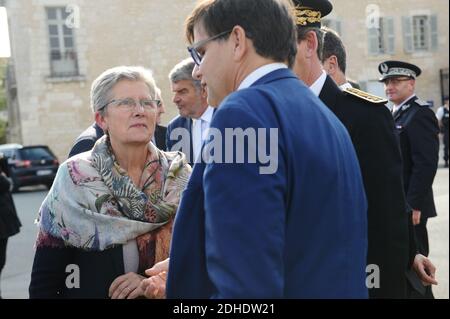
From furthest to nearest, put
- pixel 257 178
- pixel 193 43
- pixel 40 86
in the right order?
pixel 40 86, pixel 193 43, pixel 257 178

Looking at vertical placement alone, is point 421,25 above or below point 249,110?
above

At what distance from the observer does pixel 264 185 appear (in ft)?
4.99

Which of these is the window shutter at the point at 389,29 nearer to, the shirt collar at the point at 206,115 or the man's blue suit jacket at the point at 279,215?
the shirt collar at the point at 206,115

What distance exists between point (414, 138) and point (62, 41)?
38.1ft

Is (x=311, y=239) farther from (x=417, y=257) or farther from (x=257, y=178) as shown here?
(x=417, y=257)

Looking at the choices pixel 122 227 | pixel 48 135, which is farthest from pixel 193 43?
pixel 48 135

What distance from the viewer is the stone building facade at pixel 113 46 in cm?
463

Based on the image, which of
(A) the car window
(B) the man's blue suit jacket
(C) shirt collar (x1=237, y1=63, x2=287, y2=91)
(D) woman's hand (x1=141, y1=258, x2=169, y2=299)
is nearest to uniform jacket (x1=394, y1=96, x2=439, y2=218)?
(D) woman's hand (x1=141, y1=258, x2=169, y2=299)

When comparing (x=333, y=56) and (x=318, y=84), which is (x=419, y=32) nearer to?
(x=333, y=56)

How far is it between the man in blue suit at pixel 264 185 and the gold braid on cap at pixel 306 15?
77 cm

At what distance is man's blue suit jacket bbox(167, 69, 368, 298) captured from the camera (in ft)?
4.93

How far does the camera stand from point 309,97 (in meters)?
1.72

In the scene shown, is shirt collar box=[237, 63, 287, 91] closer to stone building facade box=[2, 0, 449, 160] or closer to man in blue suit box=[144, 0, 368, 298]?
man in blue suit box=[144, 0, 368, 298]

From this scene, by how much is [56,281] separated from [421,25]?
740 inches
